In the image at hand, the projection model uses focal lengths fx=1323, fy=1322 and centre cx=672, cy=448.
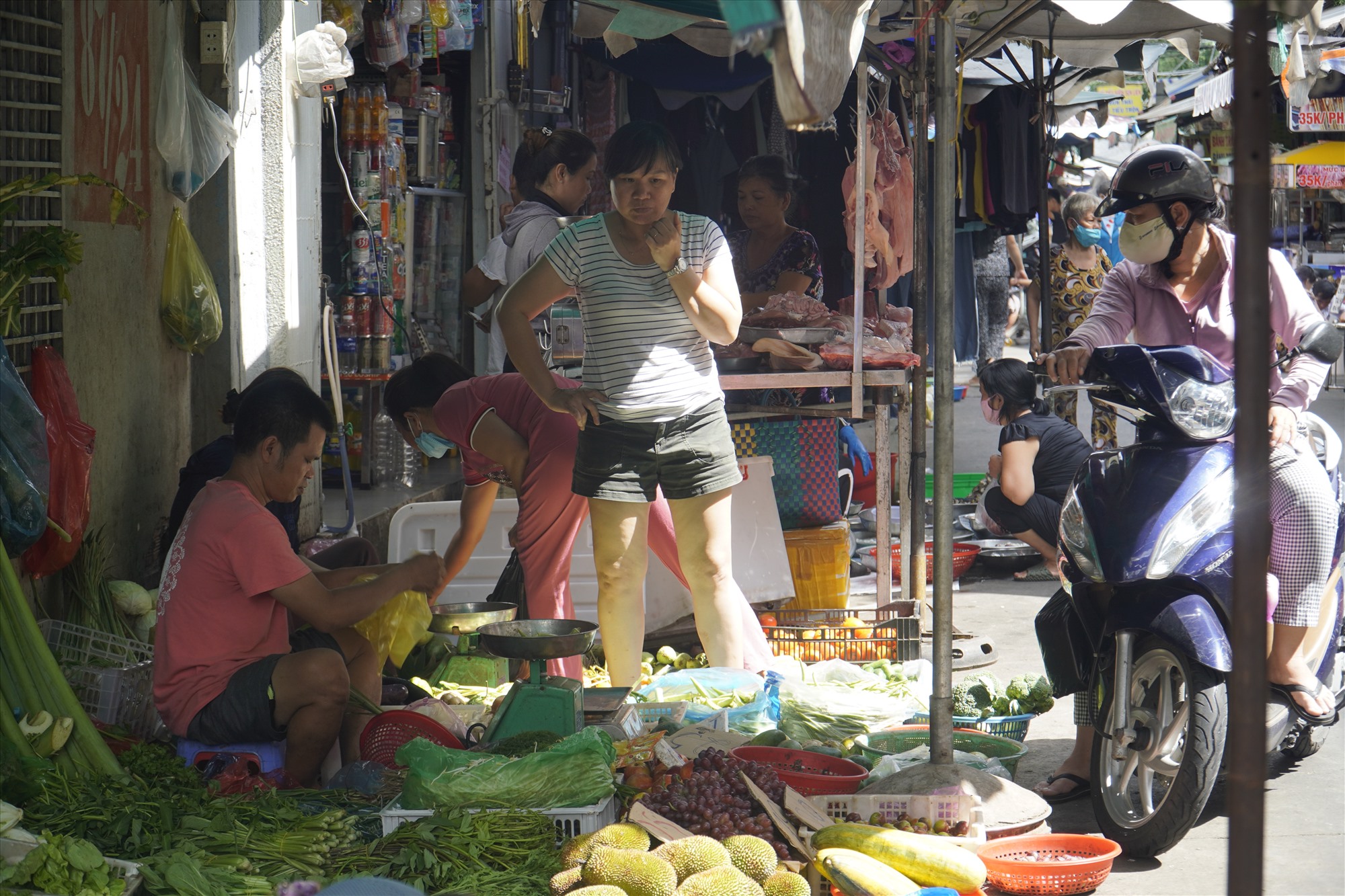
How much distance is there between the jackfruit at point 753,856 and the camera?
297 cm

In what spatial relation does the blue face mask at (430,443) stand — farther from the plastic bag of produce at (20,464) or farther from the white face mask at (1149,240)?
the white face mask at (1149,240)

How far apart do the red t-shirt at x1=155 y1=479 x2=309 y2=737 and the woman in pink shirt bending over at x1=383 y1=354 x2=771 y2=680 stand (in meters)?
1.22

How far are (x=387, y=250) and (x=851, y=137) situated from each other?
313cm

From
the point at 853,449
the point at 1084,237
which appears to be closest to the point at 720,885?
the point at 853,449

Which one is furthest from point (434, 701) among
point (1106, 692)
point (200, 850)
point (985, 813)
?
point (1106, 692)

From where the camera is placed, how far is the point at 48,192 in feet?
14.6

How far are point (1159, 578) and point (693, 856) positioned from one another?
1.57 metres

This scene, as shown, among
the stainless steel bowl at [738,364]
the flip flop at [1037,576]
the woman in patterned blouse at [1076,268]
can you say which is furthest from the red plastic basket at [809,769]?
the woman in patterned blouse at [1076,268]

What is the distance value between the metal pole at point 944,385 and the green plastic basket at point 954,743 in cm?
58

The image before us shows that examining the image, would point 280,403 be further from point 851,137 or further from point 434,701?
point 851,137

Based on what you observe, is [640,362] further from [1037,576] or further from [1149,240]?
[1037,576]

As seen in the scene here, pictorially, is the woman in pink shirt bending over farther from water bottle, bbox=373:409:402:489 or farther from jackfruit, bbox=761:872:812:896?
water bottle, bbox=373:409:402:489

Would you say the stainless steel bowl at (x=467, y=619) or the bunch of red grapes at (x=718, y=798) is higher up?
the stainless steel bowl at (x=467, y=619)

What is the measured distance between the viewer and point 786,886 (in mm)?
2914
